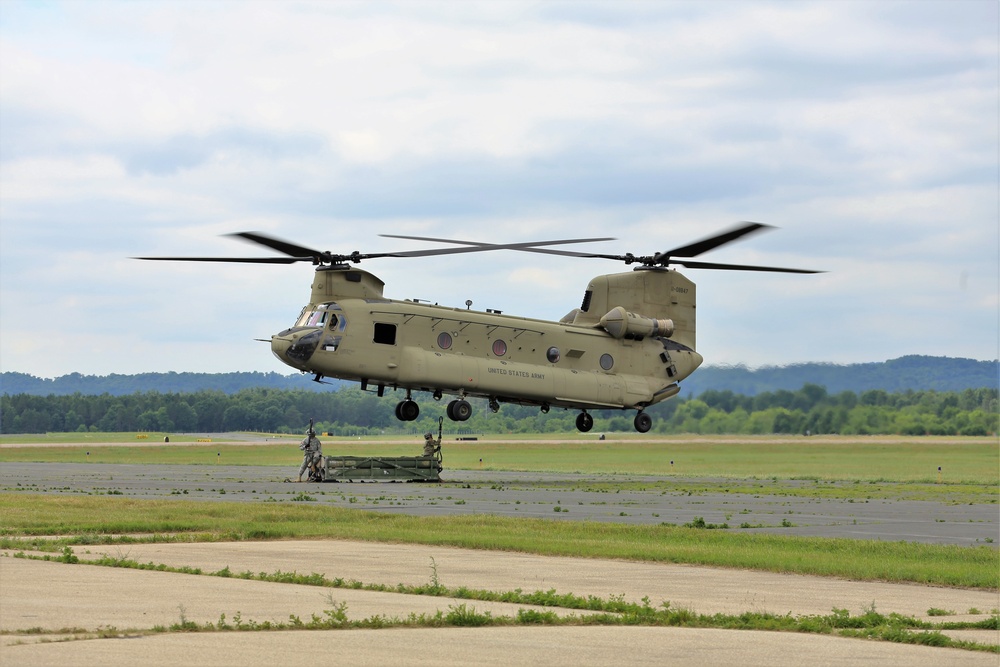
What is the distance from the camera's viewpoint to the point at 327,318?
1768 inches

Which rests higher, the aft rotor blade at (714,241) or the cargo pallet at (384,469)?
the aft rotor blade at (714,241)

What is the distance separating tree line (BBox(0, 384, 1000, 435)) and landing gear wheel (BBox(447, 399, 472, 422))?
17.0 metres

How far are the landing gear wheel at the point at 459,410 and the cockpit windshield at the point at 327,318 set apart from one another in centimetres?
511

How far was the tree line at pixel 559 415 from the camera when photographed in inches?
2302

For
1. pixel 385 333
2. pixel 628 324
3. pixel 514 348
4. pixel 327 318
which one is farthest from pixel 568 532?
pixel 628 324

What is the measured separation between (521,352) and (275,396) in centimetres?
12576

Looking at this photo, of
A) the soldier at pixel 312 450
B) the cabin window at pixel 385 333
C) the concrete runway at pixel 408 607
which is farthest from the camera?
the soldier at pixel 312 450

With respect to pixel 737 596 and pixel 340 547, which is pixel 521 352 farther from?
pixel 737 596

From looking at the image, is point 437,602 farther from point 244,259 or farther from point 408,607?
point 244,259

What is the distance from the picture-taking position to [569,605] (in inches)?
685

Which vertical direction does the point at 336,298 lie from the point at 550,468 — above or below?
above

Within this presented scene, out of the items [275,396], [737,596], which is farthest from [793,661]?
[275,396]

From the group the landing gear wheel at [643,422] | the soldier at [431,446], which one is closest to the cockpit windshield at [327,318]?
the soldier at [431,446]

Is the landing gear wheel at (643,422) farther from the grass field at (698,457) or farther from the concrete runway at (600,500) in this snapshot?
the grass field at (698,457)
